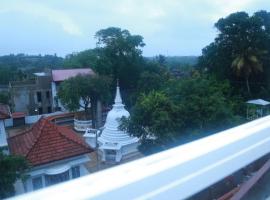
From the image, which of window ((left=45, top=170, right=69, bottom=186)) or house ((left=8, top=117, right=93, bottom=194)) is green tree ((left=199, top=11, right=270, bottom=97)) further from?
window ((left=45, top=170, right=69, bottom=186))

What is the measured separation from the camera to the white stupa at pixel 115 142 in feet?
38.7

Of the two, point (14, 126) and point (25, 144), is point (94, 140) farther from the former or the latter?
point (14, 126)

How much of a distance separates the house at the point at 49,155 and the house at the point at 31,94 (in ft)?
43.7

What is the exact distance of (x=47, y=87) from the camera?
69.6 ft

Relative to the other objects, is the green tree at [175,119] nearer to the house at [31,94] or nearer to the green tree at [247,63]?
the green tree at [247,63]

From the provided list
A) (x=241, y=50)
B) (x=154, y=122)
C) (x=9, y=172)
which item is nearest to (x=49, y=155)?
(x=9, y=172)

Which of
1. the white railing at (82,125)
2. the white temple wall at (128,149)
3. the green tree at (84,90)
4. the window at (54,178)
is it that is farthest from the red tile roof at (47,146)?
the white railing at (82,125)

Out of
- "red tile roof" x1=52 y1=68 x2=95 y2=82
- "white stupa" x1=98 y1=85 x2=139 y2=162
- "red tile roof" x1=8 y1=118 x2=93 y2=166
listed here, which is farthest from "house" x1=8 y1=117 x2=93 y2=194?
"red tile roof" x1=52 y1=68 x2=95 y2=82

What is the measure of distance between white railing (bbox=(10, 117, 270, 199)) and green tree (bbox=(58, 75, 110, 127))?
592 inches

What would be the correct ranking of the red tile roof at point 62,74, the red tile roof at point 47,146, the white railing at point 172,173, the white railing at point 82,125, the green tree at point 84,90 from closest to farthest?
the white railing at point 172,173 < the red tile roof at point 47,146 < the green tree at point 84,90 < the white railing at point 82,125 < the red tile roof at point 62,74

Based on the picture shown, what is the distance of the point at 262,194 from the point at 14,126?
1938 cm

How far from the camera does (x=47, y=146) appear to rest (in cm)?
730

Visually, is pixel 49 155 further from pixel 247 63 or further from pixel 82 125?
pixel 247 63

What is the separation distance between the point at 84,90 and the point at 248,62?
8094mm
